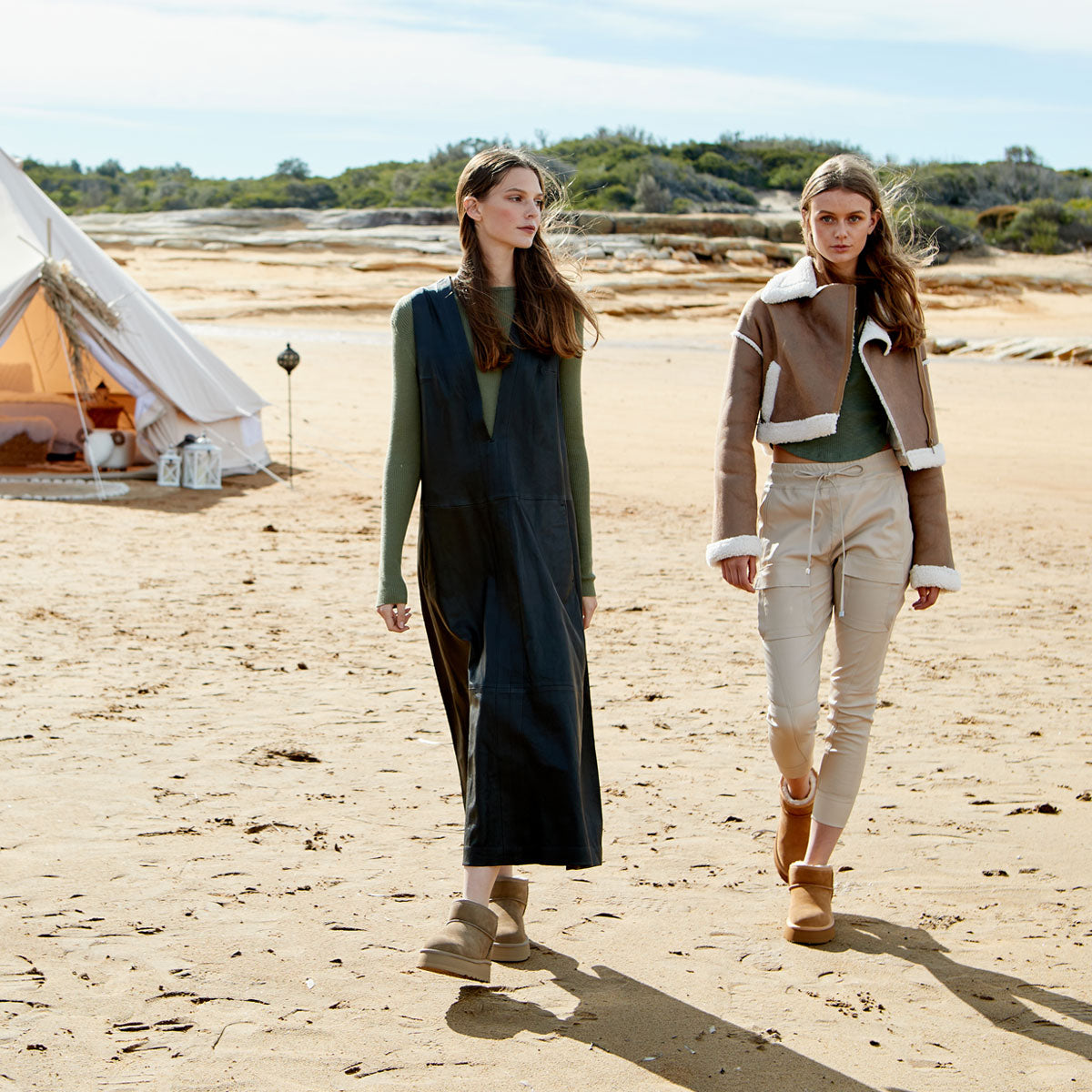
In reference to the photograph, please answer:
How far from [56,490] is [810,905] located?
323 inches

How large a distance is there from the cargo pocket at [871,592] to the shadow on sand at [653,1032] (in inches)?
37.2

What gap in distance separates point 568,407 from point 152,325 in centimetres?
833

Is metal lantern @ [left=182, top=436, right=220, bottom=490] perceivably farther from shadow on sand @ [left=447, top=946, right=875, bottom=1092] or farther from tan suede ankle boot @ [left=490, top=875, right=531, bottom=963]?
shadow on sand @ [left=447, top=946, right=875, bottom=1092]

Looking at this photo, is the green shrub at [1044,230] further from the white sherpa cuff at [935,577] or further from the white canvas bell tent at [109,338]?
the white sherpa cuff at [935,577]

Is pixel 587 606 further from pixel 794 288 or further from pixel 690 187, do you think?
pixel 690 187

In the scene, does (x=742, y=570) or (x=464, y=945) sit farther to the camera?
(x=742, y=570)

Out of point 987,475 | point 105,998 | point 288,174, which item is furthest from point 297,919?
point 288,174

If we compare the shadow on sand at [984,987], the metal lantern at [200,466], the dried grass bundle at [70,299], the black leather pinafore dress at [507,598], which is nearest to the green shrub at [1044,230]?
the metal lantern at [200,466]

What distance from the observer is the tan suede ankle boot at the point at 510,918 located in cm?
301

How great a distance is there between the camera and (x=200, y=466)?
10.3 metres

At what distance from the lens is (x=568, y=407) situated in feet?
9.89

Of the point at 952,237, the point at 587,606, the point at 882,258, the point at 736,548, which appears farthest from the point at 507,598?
the point at 952,237

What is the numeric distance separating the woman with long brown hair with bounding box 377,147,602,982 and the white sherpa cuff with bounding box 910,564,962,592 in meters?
0.78

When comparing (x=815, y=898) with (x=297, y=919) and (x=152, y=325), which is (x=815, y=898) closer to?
(x=297, y=919)
